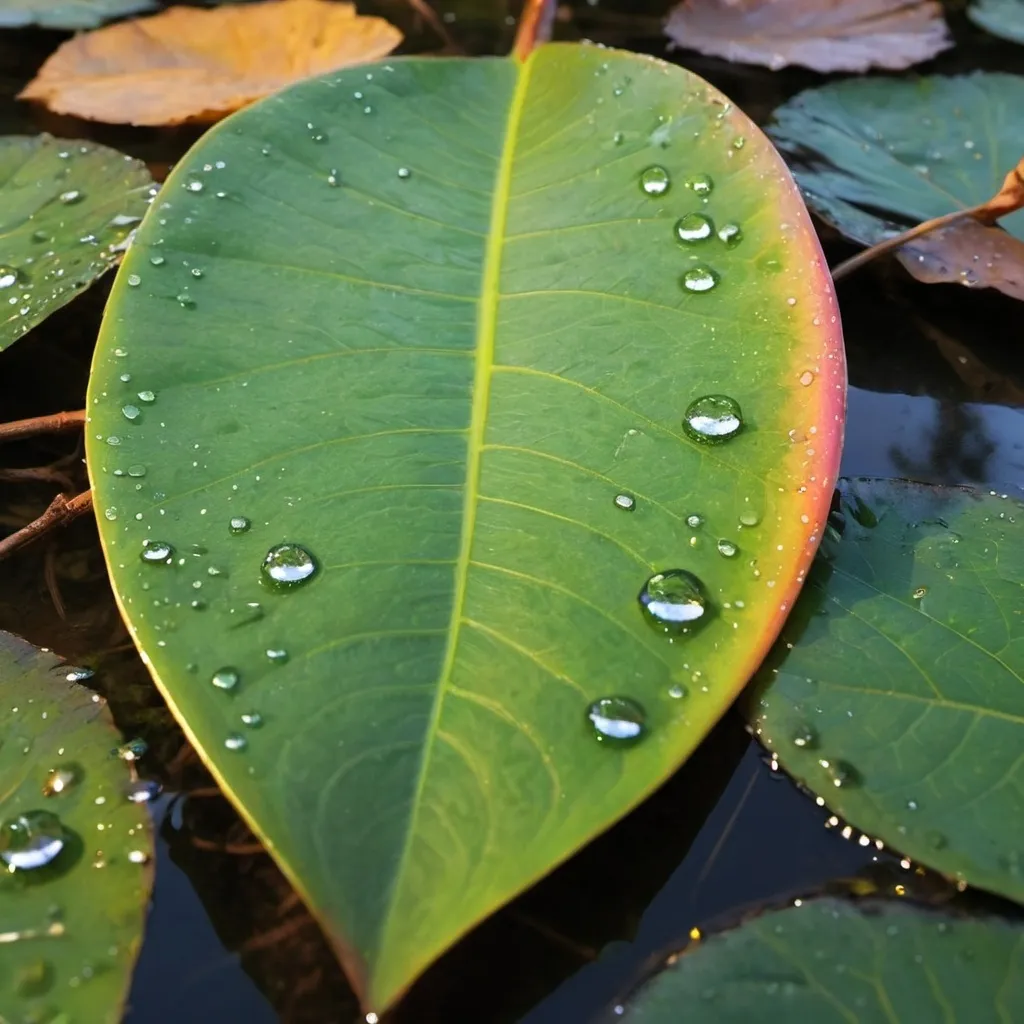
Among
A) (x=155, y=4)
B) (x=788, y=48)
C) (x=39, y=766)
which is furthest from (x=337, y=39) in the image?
(x=39, y=766)

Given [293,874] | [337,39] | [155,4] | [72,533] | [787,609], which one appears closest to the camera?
[293,874]

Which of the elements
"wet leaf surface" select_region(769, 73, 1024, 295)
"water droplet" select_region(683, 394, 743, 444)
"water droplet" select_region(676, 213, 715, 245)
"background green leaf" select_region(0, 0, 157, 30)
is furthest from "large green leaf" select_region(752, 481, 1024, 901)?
"background green leaf" select_region(0, 0, 157, 30)

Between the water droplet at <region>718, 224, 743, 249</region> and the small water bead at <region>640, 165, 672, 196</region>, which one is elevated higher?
the small water bead at <region>640, 165, 672, 196</region>

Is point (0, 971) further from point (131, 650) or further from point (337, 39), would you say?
point (337, 39)

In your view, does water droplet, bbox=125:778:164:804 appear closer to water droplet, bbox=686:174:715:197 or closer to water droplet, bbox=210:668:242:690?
water droplet, bbox=210:668:242:690

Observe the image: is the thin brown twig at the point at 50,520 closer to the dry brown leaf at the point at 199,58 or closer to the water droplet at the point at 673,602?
the water droplet at the point at 673,602

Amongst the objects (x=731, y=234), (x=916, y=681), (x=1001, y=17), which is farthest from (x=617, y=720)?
(x=1001, y=17)

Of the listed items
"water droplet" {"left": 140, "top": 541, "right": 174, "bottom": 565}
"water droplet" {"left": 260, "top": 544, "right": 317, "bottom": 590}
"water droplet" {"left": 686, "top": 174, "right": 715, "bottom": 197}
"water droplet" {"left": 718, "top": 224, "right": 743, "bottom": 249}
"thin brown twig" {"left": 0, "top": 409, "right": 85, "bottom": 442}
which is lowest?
"thin brown twig" {"left": 0, "top": 409, "right": 85, "bottom": 442}
